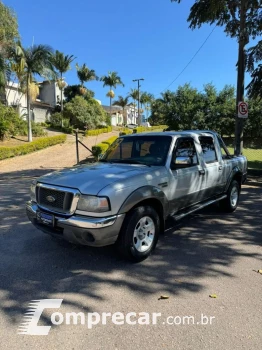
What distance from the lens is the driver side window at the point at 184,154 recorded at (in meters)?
4.37

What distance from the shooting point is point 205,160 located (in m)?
5.12

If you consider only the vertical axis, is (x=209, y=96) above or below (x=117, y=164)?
above

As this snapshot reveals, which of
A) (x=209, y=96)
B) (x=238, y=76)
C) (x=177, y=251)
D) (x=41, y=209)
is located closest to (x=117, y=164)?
(x=41, y=209)

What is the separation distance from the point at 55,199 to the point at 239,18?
1015 cm

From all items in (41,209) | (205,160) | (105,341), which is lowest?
(105,341)

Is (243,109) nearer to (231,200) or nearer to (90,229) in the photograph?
(231,200)

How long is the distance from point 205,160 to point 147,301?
292 cm

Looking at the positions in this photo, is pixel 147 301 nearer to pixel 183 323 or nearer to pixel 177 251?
pixel 183 323

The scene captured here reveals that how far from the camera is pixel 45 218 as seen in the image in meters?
3.66

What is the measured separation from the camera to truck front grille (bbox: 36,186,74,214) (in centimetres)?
347

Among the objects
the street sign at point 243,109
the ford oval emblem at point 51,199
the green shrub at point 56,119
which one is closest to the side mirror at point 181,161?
the ford oval emblem at point 51,199

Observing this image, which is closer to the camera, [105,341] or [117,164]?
[105,341]

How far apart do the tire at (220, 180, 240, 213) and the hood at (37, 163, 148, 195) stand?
267 centimetres

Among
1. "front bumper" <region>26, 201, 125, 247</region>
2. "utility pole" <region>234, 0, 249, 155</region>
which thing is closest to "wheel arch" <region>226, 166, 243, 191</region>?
"front bumper" <region>26, 201, 125, 247</region>
